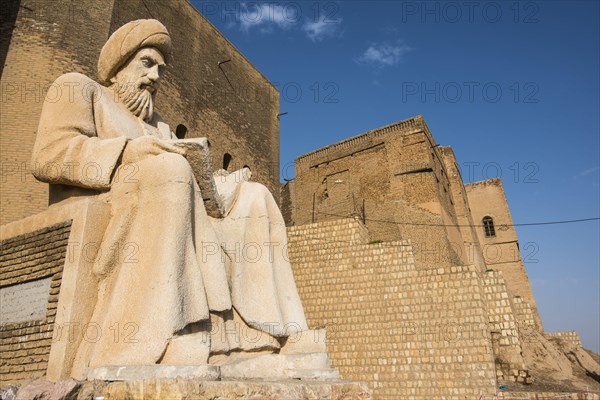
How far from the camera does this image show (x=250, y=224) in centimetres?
279

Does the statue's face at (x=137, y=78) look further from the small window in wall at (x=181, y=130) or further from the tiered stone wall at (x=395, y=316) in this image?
the small window in wall at (x=181, y=130)

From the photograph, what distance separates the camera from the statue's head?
285 cm

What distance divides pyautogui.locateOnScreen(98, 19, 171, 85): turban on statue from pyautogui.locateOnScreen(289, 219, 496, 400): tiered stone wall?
8782 millimetres

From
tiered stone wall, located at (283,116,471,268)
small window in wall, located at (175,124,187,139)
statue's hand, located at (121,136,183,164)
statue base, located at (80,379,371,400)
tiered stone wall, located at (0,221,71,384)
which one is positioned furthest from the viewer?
tiered stone wall, located at (283,116,471,268)

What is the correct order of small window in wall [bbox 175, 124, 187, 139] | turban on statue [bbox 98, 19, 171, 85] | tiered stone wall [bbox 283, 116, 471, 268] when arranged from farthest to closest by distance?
tiered stone wall [bbox 283, 116, 471, 268], small window in wall [bbox 175, 124, 187, 139], turban on statue [bbox 98, 19, 171, 85]

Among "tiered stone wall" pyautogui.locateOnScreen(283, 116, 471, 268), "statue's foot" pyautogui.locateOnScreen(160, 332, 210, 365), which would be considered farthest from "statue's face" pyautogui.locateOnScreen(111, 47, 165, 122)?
"tiered stone wall" pyautogui.locateOnScreen(283, 116, 471, 268)

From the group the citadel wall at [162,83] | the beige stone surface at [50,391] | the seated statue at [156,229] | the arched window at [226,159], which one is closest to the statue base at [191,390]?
the beige stone surface at [50,391]

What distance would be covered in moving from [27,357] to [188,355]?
956 millimetres

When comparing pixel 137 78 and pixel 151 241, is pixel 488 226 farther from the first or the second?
pixel 151 241

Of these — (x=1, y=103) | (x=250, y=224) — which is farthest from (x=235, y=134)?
(x=250, y=224)

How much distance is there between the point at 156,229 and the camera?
2086 millimetres

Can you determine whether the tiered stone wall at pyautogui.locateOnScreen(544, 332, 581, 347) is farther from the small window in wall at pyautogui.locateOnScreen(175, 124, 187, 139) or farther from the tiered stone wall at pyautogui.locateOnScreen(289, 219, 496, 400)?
the small window in wall at pyautogui.locateOnScreen(175, 124, 187, 139)

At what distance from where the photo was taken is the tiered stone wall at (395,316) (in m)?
9.30

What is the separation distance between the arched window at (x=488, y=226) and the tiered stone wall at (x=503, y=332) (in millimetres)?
16865
